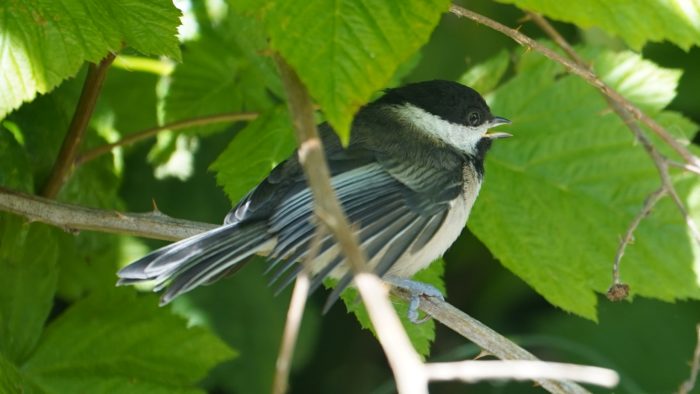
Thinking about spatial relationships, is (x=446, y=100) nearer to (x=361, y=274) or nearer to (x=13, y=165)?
(x=13, y=165)

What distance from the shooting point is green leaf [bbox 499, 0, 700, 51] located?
81.2 inches

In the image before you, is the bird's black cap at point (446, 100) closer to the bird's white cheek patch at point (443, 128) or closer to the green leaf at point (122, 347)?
the bird's white cheek patch at point (443, 128)

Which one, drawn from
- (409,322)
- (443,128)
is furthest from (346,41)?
(443,128)

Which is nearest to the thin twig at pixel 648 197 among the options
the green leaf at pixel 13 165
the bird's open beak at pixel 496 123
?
the bird's open beak at pixel 496 123

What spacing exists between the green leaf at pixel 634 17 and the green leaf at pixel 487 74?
1008mm

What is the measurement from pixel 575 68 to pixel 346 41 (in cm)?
80

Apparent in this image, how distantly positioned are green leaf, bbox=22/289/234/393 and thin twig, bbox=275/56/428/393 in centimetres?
119

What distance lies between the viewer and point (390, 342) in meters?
1.28

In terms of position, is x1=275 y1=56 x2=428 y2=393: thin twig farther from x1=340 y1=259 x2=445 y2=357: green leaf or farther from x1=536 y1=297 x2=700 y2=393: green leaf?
x1=536 y1=297 x2=700 y2=393: green leaf

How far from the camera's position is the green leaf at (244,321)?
3.70 metres

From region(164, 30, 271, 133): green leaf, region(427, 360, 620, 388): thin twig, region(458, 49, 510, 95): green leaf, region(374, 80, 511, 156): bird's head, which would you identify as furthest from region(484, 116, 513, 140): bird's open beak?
region(427, 360, 620, 388): thin twig

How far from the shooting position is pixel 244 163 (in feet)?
9.04

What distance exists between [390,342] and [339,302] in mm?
3116

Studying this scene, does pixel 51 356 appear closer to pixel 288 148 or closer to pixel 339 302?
pixel 288 148
